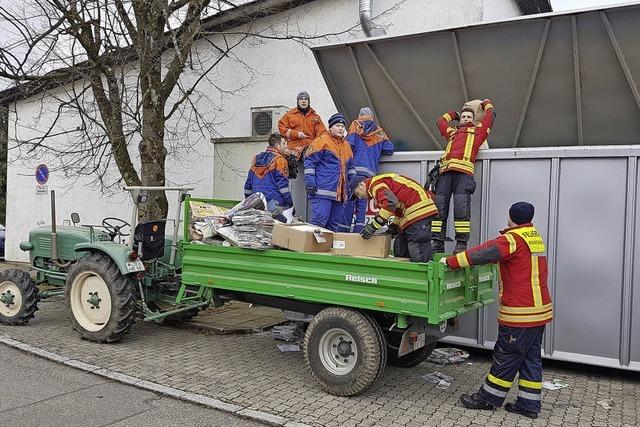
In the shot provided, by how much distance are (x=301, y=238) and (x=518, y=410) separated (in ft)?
7.51

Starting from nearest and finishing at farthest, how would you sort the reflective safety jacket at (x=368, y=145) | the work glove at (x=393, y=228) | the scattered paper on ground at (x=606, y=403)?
the scattered paper on ground at (x=606, y=403) < the work glove at (x=393, y=228) < the reflective safety jacket at (x=368, y=145)

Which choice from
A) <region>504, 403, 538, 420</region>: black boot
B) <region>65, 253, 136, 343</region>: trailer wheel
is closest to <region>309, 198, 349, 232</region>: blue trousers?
<region>65, 253, 136, 343</region>: trailer wheel

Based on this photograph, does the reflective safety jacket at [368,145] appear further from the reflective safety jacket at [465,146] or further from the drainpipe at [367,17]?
the drainpipe at [367,17]

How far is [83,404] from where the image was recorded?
185 inches

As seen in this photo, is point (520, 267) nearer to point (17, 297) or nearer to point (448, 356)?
point (448, 356)

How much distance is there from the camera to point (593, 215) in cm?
562

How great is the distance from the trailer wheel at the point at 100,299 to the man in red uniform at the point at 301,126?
2.69 metres

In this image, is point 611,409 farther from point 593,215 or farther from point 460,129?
point 460,129

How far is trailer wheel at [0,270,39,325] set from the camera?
7066mm

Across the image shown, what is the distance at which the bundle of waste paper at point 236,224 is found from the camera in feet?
17.8

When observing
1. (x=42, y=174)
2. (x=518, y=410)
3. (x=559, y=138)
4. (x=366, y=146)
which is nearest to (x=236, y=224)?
(x=366, y=146)

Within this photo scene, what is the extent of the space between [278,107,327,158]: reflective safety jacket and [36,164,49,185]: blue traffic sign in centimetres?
981

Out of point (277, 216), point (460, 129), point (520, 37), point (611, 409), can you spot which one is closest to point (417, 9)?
point (520, 37)

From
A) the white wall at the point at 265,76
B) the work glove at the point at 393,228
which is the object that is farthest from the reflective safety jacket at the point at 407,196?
the white wall at the point at 265,76
